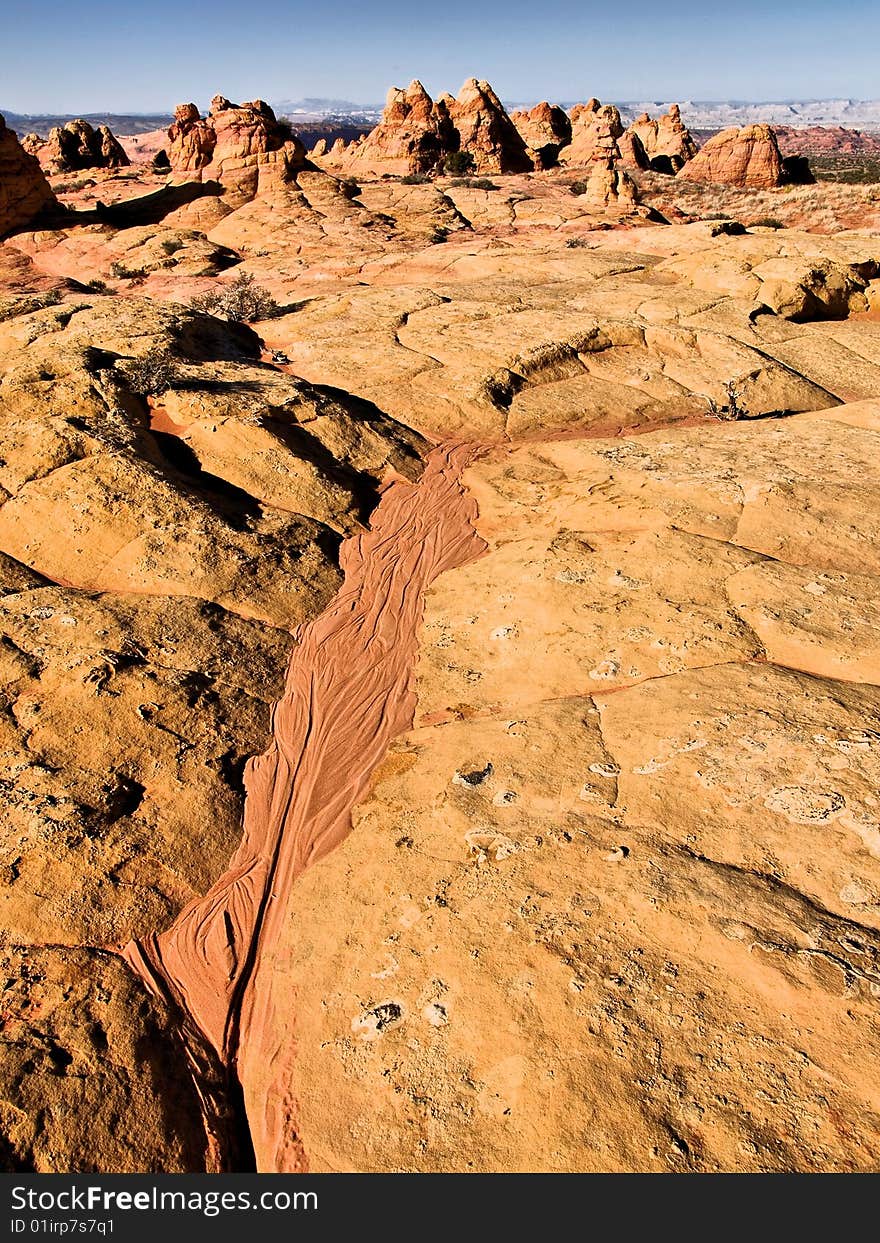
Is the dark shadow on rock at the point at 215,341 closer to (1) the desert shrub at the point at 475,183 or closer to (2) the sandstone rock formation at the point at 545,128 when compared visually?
(1) the desert shrub at the point at 475,183

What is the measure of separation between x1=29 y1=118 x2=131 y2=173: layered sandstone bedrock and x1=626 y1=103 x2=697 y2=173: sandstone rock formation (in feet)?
161

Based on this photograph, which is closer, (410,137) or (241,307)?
(241,307)

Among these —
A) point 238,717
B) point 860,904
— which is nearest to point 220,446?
point 238,717

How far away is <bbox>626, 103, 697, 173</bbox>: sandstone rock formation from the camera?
65938mm

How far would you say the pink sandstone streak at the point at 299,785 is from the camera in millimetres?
5527

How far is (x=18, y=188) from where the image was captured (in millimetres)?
36750

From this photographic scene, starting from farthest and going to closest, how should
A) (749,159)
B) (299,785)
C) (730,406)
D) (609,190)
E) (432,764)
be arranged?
1. (749,159)
2. (609,190)
3. (730,406)
4. (299,785)
5. (432,764)

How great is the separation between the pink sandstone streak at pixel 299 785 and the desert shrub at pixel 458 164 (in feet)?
166

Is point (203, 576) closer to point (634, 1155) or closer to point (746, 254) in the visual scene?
point (634, 1155)

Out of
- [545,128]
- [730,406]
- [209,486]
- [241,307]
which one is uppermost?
[545,128]

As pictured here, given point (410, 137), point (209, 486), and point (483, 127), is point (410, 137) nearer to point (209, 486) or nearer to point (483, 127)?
point (483, 127)

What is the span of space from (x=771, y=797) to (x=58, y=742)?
22.5 ft

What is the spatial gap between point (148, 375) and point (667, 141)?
3120 inches

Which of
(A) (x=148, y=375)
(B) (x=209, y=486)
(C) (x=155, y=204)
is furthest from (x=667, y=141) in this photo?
(B) (x=209, y=486)
